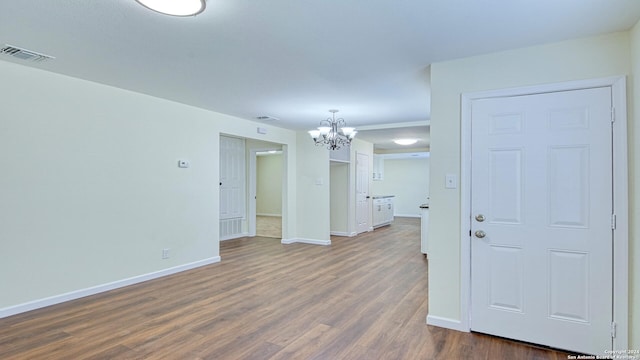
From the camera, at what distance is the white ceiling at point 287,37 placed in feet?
7.07

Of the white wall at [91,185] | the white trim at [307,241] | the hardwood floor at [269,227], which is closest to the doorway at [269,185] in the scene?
the hardwood floor at [269,227]

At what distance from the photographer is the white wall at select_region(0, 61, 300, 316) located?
3.28 m

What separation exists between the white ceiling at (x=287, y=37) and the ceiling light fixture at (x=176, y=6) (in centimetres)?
11

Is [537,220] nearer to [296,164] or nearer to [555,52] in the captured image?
[555,52]

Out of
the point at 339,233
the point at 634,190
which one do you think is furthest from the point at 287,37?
the point at 339,233

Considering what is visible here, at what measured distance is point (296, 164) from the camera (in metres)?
7.35

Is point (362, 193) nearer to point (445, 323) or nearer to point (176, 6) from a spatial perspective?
point (445, 323)

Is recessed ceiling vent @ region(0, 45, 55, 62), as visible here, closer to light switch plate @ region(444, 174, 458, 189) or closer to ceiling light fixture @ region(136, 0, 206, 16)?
ceiling light fixture @ region(136, 0, 206, 16)

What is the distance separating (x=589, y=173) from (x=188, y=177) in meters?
4.71

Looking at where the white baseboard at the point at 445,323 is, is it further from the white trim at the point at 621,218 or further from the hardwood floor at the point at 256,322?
the white trim at the point at 621,218

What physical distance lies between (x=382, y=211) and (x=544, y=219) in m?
7.41

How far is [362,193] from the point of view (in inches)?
339

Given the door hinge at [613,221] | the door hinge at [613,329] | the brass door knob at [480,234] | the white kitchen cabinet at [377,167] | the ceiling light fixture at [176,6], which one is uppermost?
the ceiling light fixture at [176,6]

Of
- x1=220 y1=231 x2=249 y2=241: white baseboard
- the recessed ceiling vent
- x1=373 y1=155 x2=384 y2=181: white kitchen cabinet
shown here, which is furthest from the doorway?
the recessed ceiling vent
